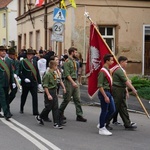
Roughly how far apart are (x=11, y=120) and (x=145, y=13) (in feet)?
49.8

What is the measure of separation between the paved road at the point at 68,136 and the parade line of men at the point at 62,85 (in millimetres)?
274

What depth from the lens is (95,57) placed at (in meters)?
12.1

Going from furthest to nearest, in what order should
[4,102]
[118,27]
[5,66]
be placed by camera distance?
[118,27] < [5,66] < [4,102]

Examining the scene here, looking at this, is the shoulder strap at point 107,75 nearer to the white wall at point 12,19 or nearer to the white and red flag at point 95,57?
the white and red flag at point 95,57

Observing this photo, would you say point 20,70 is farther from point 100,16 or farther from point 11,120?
point 100,16

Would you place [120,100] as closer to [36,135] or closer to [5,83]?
[36,135]

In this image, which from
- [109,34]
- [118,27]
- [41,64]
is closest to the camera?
[41,64]

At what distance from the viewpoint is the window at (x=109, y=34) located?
25.7 m

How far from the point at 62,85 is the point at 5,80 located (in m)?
1.69

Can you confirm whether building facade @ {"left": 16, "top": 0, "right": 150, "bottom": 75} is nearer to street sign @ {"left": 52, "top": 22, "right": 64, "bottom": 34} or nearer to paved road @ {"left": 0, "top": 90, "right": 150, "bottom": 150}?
street sign @ {"left": 52, "top": 22, "right": 64, "bottom": 34}

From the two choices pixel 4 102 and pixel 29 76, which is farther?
pixel 29 76

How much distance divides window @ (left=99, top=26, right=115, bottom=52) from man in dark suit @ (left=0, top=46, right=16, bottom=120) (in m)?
13.4

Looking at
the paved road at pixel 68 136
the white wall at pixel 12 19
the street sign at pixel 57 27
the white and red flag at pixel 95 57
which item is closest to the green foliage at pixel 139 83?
the street sign at pixel 57 27

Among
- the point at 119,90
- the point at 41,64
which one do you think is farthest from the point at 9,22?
the point at 119,90
